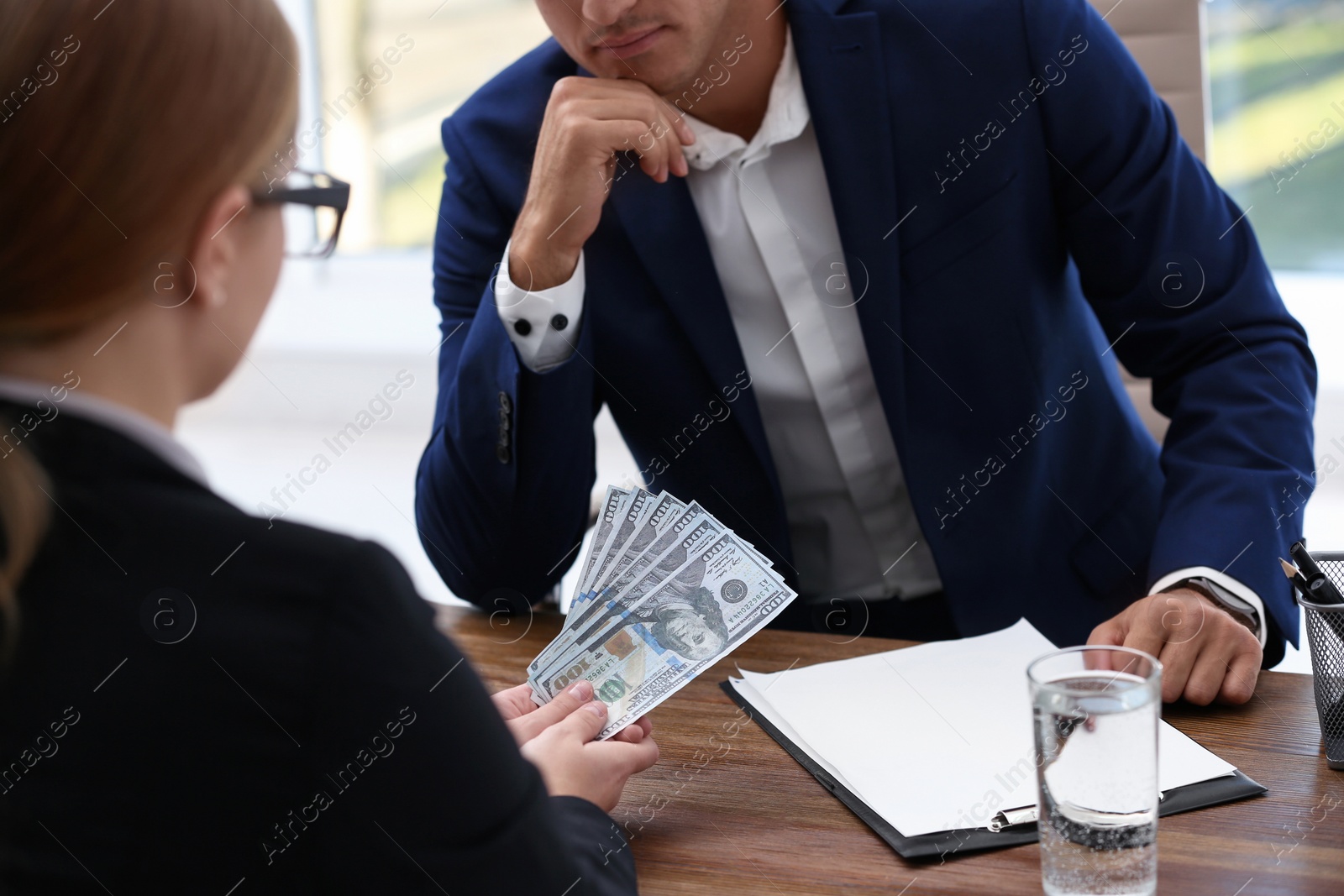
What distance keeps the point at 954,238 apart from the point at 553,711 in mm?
824

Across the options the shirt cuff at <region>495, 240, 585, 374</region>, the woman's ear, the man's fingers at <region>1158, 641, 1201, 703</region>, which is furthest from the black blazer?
the shirt cuff at <region>495, 240, 585, 374</region>

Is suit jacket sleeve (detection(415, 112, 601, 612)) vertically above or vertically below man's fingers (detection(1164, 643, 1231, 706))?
above

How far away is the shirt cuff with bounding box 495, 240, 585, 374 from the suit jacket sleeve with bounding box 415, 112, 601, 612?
0.01 m

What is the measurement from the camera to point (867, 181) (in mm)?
1498

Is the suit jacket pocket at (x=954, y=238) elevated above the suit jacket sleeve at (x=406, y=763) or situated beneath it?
situated beneath

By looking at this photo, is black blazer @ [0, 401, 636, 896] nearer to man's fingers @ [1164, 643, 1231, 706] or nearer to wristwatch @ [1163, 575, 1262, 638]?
Result: man's fingers @ [1164, 643, 1231, 706]

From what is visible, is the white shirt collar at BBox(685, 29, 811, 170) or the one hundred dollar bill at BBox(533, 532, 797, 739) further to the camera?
the white shirt collar at BBox(685, 29, 811, 170)

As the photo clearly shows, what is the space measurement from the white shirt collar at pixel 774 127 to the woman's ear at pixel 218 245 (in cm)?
92

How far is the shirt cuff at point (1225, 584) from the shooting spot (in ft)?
3.91

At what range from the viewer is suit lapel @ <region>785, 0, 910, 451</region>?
1499 mm

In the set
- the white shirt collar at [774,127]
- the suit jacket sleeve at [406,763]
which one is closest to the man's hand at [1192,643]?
the suit jacket sleeve at [406,763]

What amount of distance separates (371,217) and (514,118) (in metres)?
3.48

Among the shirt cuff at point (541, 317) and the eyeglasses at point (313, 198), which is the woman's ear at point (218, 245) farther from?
the shirt cuff at point (541, 317)

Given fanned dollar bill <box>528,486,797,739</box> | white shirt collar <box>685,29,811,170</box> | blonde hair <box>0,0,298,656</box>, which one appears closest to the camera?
blonde hair <box>0,0,298,656</box>
